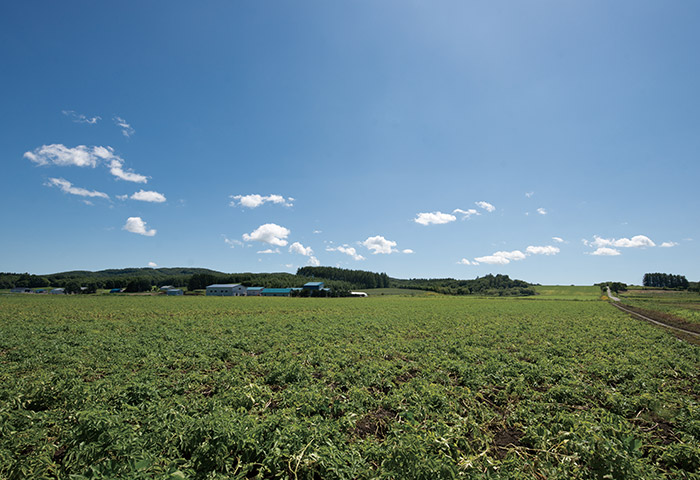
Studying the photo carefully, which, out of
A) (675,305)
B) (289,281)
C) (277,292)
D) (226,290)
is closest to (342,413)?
(675,305)

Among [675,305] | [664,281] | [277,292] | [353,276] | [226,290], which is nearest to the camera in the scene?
[675,305]

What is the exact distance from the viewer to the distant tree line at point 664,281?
137 m

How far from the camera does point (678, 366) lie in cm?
1084

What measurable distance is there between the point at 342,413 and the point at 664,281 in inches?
8660

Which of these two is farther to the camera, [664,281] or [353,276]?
[353,276]

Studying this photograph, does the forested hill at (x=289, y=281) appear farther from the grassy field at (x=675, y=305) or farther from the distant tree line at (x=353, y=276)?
the grassy field at (x=675, y=305)

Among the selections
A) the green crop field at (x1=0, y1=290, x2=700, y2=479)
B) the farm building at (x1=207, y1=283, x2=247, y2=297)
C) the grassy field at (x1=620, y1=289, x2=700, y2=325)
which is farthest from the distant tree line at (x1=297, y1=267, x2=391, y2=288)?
the green crop field at (x1=0, y1=290, x2=700, y2=479)

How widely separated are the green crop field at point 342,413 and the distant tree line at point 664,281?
190580mm

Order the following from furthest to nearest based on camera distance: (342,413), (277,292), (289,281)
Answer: (289,281)
(277,292)
(342,413)

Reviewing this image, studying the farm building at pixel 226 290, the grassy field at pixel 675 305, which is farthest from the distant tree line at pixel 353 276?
the grassy field at pixel 675 305

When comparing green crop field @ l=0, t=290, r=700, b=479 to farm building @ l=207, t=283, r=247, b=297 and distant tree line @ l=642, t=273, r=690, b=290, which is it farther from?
distant tree line @ l=642, t=273, r=690, b=290

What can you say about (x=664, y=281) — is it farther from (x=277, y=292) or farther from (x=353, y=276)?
(x=277, y=292)

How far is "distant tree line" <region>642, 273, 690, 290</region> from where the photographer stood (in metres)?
137

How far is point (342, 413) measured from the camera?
6.68 m
